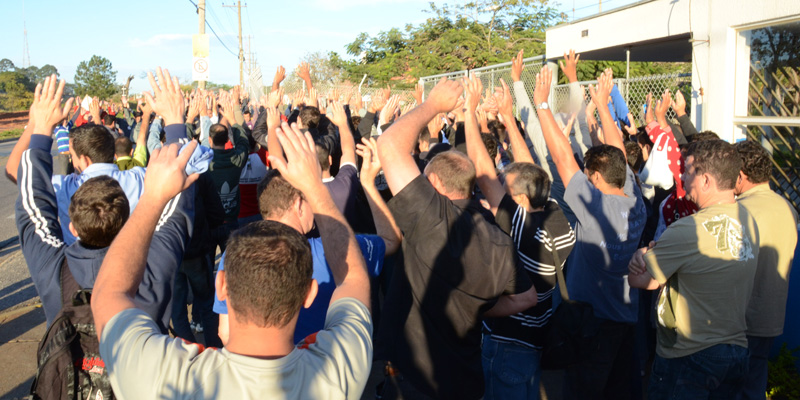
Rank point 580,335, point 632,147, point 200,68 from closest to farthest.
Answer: point 580,335, point 632,147, point 200,68

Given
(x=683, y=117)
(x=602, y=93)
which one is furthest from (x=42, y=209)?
(x=683, y=117)

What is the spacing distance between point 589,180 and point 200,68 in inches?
540

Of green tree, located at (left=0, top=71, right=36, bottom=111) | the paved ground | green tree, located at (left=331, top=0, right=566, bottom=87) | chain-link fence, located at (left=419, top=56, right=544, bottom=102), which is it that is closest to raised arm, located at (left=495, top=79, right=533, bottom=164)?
the paved ground

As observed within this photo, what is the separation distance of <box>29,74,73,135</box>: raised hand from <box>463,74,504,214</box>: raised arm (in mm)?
2445

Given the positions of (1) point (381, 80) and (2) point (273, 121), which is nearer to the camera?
(2) point (273, 121)

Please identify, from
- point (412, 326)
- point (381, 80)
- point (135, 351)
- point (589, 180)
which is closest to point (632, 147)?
point (589, 180)

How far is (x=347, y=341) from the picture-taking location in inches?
69.1

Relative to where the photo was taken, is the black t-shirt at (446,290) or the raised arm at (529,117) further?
the raised arm at (529,117)

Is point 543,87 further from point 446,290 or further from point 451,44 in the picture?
point 451,44

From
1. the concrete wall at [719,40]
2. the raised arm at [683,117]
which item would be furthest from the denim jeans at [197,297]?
the concrete wall at [719,40]

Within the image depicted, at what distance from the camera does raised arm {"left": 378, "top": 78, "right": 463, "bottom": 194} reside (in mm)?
2412

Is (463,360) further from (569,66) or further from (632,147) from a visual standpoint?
(632,147)

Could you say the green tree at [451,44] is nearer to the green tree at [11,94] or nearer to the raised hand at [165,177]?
the raised hand at [165,177]

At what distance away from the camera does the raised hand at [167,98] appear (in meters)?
3.25
